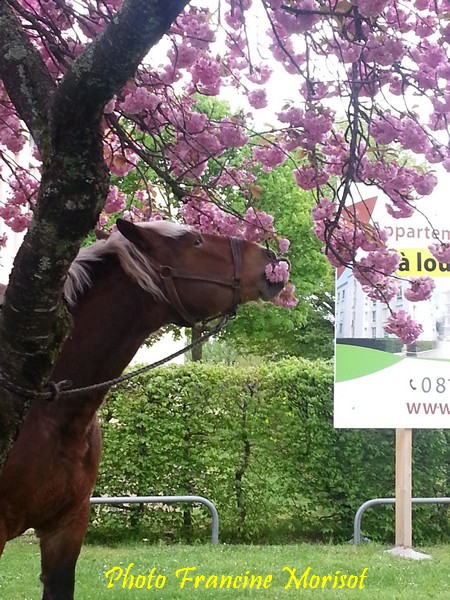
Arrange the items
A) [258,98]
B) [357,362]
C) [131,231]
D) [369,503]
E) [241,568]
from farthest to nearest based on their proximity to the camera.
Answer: [369,503] → [357,362] → [241,568] → [258,98] → [131,231]

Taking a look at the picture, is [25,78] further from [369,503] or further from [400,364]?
[369,503]

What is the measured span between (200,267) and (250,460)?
4.85 m

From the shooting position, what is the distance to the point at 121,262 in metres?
2.49

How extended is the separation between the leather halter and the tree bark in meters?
0.89

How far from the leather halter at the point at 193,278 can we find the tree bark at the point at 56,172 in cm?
89

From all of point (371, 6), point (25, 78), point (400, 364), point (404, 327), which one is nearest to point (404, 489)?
point (400, 364)

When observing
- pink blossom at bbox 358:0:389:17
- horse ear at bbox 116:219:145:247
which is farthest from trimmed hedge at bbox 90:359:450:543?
pink blossom at bbox 358:0:389:17

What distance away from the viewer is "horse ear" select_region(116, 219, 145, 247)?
2430 millimetres

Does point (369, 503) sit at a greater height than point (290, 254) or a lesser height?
lesser

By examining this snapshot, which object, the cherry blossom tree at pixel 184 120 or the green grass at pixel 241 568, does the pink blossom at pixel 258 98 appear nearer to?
the cherry blossom tree at pixel 184 120

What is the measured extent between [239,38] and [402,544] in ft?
15.8

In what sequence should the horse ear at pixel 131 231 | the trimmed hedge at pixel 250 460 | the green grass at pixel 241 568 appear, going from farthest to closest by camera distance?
the trimmed hedge at pixel 250 460
the green grass at pixel 241 568
the horse ear at pixel 131 231

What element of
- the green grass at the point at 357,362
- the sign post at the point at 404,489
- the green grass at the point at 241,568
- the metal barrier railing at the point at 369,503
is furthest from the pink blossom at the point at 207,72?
the metal barrier railing at the point at 369,503

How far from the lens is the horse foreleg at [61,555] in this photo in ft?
9.14
